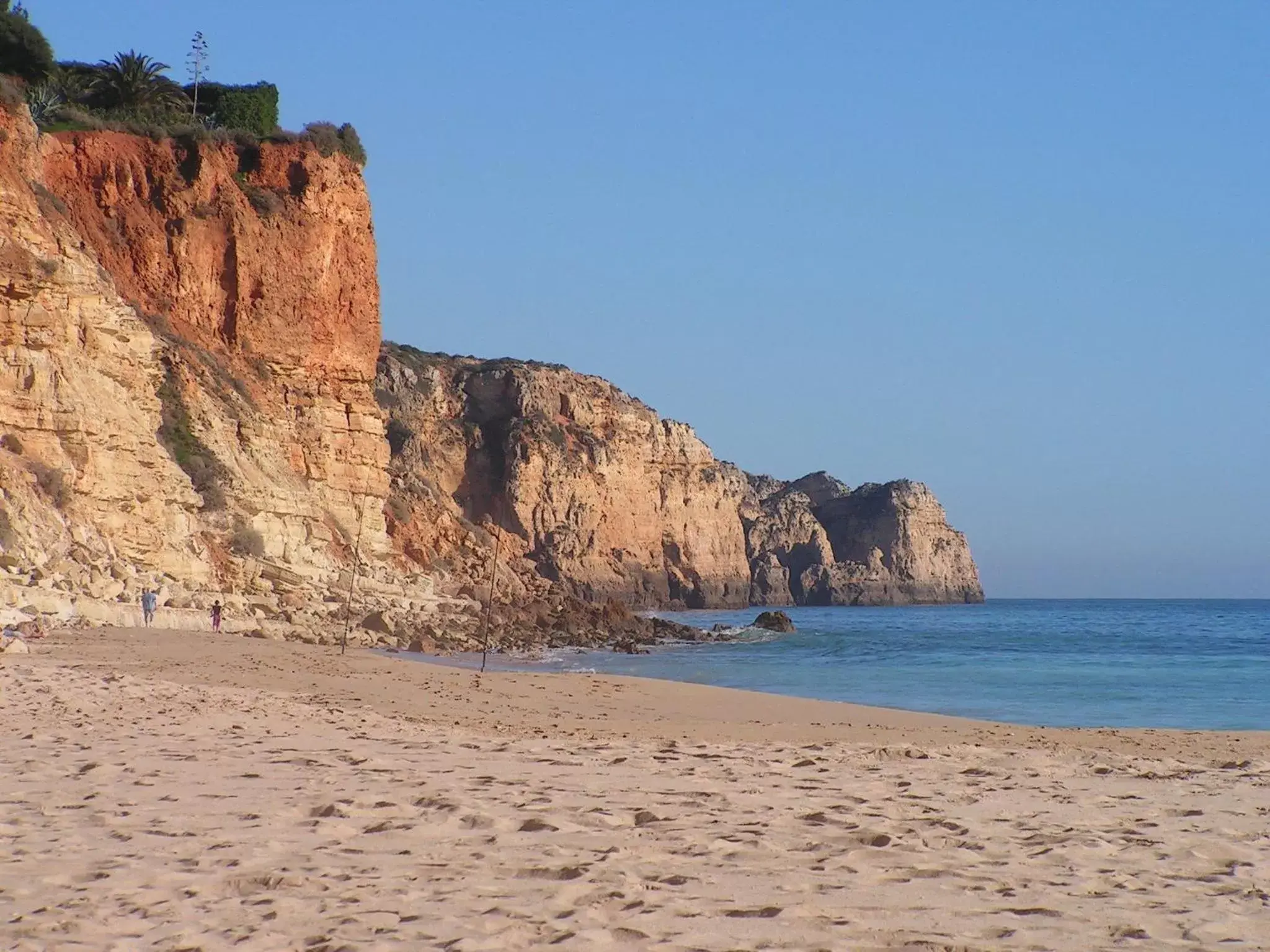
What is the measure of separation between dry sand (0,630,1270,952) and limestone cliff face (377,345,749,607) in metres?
53.8

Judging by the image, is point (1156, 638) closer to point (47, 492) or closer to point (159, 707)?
point (47, 492)

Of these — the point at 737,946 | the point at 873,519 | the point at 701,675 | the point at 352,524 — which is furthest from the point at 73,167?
the point at 873,519

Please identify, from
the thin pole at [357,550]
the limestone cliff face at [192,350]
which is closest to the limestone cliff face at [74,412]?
the limestone cliff face at [192,350]

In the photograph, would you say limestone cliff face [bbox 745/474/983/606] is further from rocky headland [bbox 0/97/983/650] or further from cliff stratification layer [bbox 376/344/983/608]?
rocky headland [bbox 0/97/983/650]

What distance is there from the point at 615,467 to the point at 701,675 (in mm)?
46367

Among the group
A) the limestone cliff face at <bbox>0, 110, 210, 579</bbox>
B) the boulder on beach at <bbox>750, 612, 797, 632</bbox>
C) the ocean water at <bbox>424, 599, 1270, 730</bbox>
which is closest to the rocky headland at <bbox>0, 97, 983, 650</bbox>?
the limestone cliff face at <bbox>0, 110, 210, 579</bbox>

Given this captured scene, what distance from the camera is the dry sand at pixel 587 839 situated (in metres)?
4.34

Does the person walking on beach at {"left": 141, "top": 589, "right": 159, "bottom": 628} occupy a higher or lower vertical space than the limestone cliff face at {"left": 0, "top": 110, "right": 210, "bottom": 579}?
lower

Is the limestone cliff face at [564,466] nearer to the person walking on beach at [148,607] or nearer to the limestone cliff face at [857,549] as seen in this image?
the limestone cliff face at [857,549]

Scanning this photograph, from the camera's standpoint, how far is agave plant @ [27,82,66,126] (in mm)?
32062

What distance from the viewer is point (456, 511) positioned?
162ft

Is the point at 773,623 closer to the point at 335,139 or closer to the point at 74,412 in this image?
the point at 335,139

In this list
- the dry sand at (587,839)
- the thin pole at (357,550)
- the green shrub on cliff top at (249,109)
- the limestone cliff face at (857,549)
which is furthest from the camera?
the limestone cliff face at (857,549)

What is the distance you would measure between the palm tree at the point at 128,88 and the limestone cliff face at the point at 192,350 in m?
3.34
